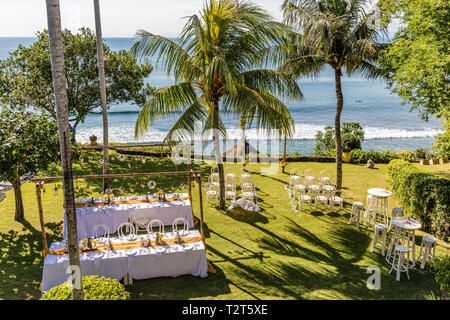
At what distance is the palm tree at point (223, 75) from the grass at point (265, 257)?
3.37 metres

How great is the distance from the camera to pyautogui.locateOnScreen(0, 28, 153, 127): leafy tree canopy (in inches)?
733

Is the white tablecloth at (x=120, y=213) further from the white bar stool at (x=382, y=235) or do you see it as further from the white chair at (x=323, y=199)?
the white bar stool at (x=382, y=235)

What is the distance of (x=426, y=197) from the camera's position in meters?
10.4

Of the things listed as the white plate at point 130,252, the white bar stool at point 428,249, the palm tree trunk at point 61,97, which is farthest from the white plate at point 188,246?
the white bar stool at point 428,249

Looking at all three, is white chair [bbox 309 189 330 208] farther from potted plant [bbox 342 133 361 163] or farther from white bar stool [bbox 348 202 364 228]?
potted plant [bbox 342 133 361 163]

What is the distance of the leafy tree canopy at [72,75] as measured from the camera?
18609mm

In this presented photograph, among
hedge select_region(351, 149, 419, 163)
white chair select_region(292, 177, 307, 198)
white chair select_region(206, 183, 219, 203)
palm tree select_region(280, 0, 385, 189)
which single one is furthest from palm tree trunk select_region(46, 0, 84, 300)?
hedge select_region(351, 149, 419, 163)

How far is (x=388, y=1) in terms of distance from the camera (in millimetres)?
13375

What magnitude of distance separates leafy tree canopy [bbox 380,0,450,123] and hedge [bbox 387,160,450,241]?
6.75ft

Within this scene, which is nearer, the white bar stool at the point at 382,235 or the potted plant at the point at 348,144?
the white bar stool at the point at 382,235

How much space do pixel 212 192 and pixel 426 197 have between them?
23.8 feet

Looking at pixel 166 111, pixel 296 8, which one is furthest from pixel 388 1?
pixel 166 111

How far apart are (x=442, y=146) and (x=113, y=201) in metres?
10.5
